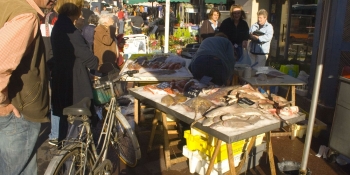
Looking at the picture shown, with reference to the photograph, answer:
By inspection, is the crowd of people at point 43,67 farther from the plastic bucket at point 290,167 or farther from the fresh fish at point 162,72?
the plastic bucket at point 290,167

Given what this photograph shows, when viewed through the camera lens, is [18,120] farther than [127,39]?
No

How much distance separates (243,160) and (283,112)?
2.42ft

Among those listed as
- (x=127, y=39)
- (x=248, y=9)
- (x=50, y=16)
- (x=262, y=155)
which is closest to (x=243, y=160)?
(x=262, y=155)

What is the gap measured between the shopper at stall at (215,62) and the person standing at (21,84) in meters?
2.92

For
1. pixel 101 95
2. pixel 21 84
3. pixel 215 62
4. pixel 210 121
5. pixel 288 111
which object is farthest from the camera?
pixel 215 62

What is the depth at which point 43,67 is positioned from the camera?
100 inches

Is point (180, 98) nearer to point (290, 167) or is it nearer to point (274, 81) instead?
point (290, 167)

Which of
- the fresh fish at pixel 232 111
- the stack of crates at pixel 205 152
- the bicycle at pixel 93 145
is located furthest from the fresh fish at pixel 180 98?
the bicycle at pixel 93 145

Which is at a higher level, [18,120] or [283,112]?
[18,120]

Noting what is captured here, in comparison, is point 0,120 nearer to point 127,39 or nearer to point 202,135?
point 202,135

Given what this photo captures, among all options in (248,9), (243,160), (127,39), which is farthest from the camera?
(248,9)

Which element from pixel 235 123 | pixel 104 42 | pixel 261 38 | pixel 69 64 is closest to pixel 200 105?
pixel 235 123

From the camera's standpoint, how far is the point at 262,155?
4707 millimetres

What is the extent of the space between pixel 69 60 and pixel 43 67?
125cm
